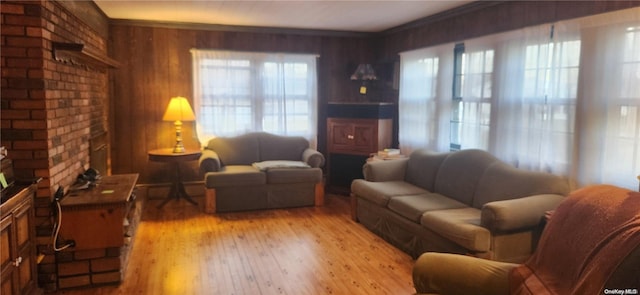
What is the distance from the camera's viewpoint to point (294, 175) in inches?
208

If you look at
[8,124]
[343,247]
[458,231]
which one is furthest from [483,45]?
[8,124]

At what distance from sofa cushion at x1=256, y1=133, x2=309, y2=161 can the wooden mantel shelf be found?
2193 mm

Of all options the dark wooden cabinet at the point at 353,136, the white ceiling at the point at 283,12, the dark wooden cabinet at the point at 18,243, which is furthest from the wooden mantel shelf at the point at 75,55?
the dark wooden cabinet at the point at 353,136

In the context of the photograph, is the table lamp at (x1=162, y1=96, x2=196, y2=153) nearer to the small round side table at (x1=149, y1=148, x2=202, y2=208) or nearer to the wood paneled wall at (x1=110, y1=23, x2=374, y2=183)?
the small round side table at (x1=149, y1=148, x2=202, y2=208)

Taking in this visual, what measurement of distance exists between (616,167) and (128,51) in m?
5.22

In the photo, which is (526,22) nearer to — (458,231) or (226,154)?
(458,231)

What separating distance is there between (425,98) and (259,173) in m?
2.15

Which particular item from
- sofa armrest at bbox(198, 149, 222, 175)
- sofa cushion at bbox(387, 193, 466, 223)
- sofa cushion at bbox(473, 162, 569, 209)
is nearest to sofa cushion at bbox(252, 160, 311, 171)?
sofa armrest at bbox(198, 149, 222, 175)

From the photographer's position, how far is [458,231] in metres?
3.10

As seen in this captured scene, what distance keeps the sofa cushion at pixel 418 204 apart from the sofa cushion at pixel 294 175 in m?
1.52

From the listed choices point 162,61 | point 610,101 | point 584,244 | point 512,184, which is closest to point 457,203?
point 512,184

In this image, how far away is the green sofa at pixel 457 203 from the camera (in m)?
3.07

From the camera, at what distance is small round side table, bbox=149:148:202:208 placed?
5.11 meters

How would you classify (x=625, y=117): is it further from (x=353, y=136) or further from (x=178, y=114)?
(x=178, y=114)
